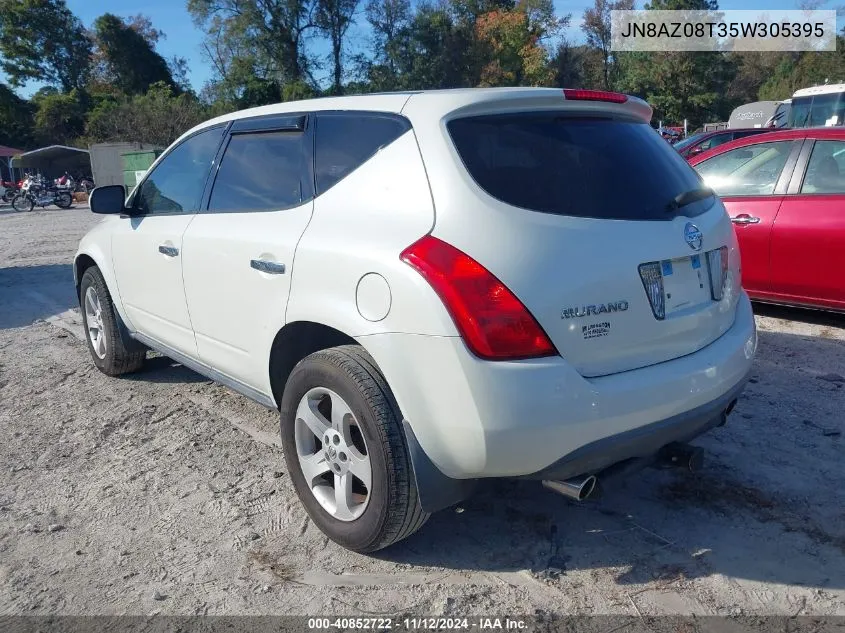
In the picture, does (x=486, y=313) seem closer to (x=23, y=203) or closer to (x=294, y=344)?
(x=294, y=344)

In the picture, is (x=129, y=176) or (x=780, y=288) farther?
(x=129, y=176)

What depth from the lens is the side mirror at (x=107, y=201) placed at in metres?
4.43

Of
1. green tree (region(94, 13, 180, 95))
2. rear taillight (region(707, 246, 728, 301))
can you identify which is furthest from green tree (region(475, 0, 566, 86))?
rear taillight (region(707, 246, 728, 301))

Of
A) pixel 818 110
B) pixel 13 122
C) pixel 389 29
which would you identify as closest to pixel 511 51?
pixel 389 29

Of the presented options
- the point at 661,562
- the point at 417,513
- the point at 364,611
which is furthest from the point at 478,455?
the point at 661,562

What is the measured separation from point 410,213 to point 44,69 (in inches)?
2695

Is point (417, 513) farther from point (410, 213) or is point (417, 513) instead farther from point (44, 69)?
point (44, 69)

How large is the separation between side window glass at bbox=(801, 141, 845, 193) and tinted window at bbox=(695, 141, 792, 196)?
23 cm

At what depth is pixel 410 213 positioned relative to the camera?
252 cm

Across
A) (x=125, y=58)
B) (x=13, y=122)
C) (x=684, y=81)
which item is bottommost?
(x=684, y=81)

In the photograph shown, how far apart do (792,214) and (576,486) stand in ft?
13.7

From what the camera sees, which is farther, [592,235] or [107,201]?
[107,201]

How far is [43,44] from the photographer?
59.4 metres

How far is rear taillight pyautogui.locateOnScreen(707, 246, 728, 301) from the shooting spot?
286 centimetres
